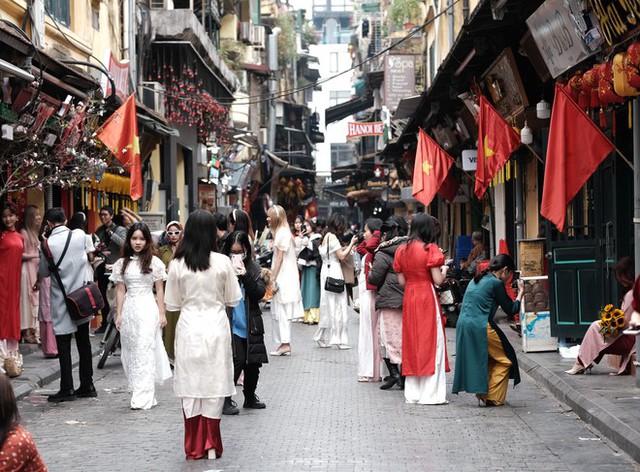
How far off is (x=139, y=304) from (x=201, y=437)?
10.4ft

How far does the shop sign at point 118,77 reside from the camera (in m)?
21.8

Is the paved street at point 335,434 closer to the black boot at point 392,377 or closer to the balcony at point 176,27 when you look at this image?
the black boot at point 392,377

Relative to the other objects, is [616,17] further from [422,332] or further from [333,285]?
[333,285]

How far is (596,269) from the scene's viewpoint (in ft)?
46.5

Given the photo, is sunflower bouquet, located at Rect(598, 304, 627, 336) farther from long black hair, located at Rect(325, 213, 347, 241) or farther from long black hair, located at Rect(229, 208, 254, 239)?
long black hair, located at Rect(325, 213, 347, 241)

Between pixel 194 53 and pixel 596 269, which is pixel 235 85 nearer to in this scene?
pixel 194 53

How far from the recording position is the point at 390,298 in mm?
12359

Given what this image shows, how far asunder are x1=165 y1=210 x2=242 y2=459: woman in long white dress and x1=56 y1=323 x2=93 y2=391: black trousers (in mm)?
3391

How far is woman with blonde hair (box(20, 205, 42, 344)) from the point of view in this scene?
15.4m

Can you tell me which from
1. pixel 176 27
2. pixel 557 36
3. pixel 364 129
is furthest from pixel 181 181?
pixel 557 36

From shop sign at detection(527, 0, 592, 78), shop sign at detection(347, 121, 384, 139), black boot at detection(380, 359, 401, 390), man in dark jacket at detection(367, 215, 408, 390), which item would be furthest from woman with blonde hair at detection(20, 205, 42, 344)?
shop sign at detection(347, 121, 384, 139)

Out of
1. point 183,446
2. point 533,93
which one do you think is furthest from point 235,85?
point 183,446

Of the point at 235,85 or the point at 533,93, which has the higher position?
the point at 235,85

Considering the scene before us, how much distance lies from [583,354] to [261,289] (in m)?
3.85
